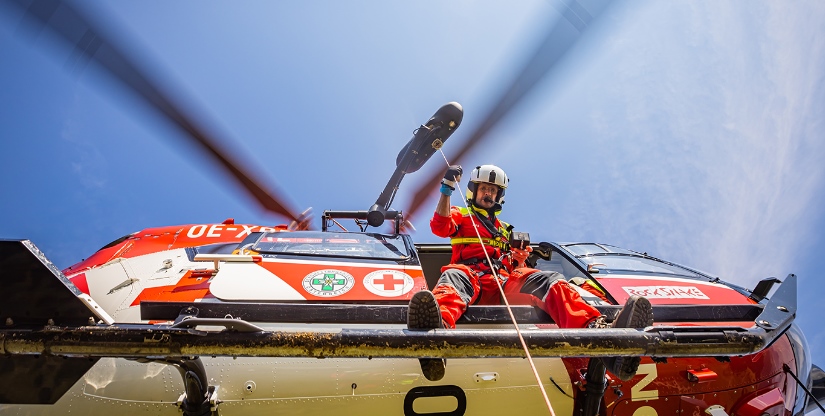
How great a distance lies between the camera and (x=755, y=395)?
3385mm

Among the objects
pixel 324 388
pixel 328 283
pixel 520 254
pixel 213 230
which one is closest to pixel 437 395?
pixel 324 388

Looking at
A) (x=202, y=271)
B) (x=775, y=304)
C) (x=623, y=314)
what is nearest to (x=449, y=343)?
(x=623, y=314)

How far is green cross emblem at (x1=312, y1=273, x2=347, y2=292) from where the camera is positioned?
327 cm

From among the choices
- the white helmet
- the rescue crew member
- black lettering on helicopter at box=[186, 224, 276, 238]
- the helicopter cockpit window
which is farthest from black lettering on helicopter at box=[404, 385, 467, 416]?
the white helmet

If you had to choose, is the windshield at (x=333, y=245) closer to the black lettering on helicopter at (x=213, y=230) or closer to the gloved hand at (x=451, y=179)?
the black lettering on helicopter at (x=213, y=230)

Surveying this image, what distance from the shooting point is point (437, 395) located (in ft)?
10.1

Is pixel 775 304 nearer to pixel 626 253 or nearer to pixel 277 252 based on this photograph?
pixel 626 253

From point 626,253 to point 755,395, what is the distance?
74.4 inches

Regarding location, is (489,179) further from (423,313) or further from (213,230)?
(213,230)

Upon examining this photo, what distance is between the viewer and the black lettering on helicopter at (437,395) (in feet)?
9.80

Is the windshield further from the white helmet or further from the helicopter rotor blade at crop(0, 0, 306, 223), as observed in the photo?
the white helmet

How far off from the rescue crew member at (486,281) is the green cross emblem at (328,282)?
2.56ft

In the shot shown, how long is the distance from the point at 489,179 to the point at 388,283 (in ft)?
7.20

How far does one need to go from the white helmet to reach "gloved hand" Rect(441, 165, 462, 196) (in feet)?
2.68
